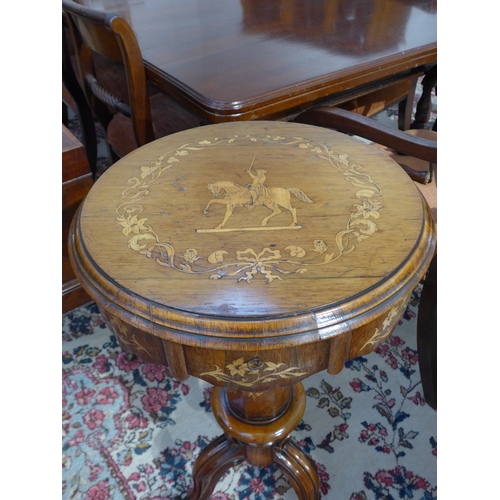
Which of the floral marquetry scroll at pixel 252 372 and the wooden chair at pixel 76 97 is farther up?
the wooden chair at pixel 76 97

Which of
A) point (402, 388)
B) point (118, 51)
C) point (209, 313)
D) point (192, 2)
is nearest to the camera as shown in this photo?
point (209, 313)

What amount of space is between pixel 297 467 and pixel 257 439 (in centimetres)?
14

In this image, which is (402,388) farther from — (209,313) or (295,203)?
(209,313)

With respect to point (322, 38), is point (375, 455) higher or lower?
lower

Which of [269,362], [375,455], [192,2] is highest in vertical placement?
[192,2]

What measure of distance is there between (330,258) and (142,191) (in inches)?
13.0

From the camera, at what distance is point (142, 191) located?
744 millimetres

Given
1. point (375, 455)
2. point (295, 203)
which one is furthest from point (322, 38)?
point (375, 455)

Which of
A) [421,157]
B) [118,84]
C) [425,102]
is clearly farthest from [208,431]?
[425,102]

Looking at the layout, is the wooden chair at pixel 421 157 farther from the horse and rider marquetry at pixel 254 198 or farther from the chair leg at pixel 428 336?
the horse and rider marquetry at pixel 254 198

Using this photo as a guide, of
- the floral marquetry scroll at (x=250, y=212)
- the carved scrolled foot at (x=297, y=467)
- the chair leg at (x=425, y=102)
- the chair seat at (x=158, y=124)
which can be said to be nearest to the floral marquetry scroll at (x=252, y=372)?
the floral marquetry scroll at (x=250, y=212)

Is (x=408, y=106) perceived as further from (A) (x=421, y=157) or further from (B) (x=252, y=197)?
(B) (x=252, y=197)

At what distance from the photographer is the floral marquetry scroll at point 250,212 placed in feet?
2.00

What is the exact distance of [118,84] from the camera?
1.48m
